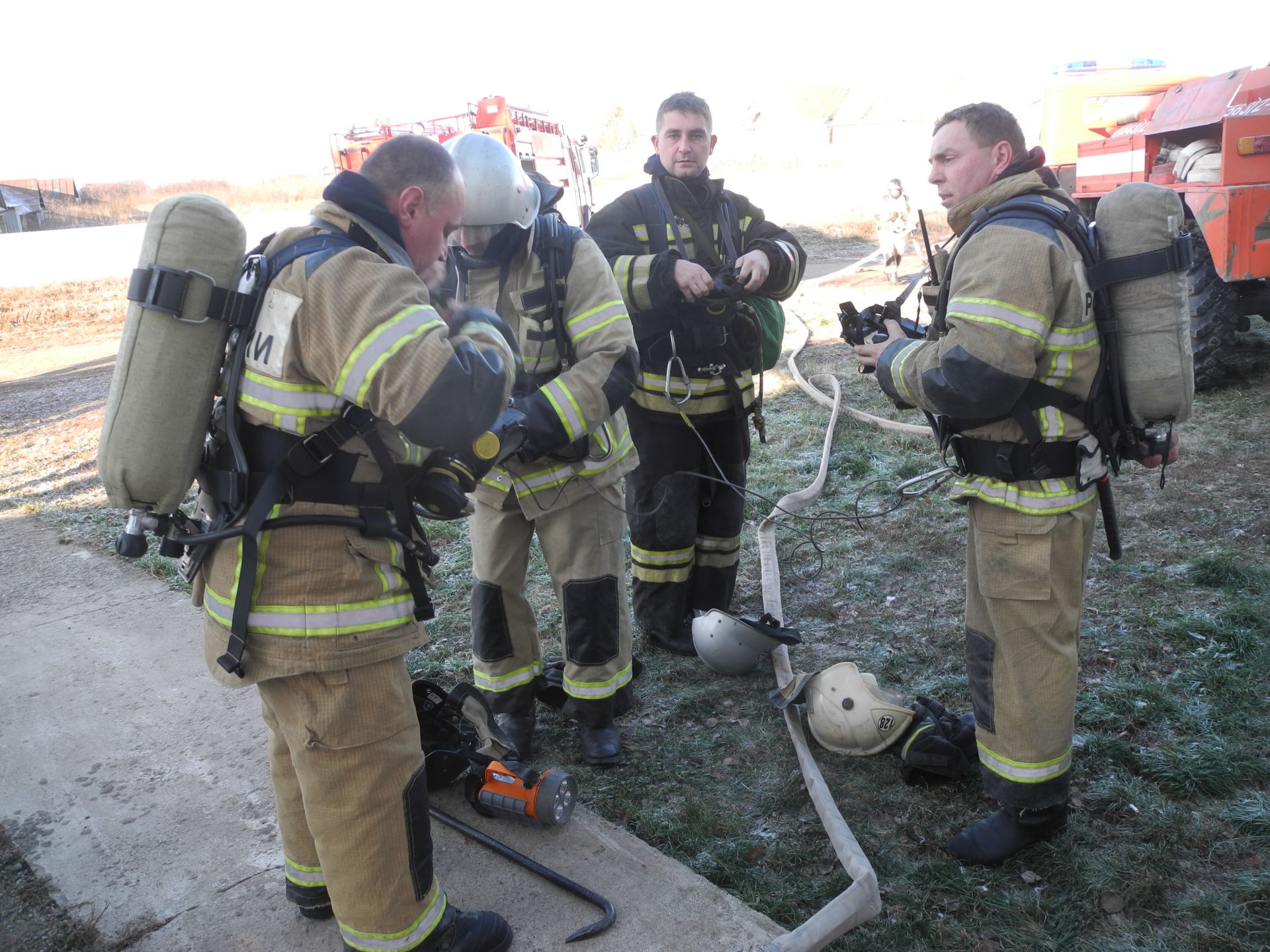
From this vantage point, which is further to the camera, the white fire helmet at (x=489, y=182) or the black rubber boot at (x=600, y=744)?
the black rubber boot at (x=600, y=744)

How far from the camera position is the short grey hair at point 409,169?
2.08 meters

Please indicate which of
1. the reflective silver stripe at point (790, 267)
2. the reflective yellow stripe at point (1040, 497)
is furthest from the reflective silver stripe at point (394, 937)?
the reflective silver stripe at point (790, 267)

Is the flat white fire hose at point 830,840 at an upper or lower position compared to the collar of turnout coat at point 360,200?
lower

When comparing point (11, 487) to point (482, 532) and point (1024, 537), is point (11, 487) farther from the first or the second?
point (1024, 537)

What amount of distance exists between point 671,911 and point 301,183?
121ft

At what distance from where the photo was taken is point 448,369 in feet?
6.16

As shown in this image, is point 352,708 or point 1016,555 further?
point 1016,555

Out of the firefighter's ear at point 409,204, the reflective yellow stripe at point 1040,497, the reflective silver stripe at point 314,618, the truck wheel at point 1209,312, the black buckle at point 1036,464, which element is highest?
the firefighter's ear at point 409,204

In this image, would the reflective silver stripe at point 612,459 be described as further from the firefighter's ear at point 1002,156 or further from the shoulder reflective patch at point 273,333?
the firefighter's ear at point 1002,156

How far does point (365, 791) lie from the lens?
2.05m

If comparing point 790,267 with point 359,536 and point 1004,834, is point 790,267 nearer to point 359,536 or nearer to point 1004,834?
point 1004,834

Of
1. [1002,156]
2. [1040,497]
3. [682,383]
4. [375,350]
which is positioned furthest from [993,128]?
[375,350]

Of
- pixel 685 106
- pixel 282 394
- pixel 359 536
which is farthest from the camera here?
pixel 685 106

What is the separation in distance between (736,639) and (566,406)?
133 cm
